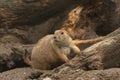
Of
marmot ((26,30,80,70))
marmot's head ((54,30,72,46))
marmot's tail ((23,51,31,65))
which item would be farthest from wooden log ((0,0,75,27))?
marmot's head ((54,30,72,46))

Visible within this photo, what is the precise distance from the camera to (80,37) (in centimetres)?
968

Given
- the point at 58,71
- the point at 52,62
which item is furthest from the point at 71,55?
the point at 58,71

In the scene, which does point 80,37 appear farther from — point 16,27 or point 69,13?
point 16,27

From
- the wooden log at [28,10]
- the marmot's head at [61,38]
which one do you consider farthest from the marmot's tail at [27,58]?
the marmot's head at [61,38]

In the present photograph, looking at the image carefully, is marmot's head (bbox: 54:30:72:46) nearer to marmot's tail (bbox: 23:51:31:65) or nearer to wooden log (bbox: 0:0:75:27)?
marmot's tail (bbox: 23:51:31:65)

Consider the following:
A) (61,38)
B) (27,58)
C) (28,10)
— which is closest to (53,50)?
(61,38)

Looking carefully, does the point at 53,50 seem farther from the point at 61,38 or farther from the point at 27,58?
the point at 27,58

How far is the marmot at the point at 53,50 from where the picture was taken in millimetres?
7262

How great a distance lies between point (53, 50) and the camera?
24.4 ft

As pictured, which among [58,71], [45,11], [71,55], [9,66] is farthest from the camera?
[45,11]

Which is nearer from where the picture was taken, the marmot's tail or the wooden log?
the marmot's tail

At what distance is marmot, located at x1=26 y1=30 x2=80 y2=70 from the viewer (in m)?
7.26

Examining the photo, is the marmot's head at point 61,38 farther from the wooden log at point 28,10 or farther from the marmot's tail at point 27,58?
the wooden log at point 28,10

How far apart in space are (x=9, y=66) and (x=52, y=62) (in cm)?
199
